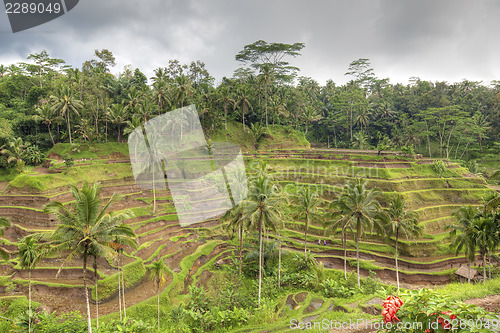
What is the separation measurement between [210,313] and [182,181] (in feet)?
88.3

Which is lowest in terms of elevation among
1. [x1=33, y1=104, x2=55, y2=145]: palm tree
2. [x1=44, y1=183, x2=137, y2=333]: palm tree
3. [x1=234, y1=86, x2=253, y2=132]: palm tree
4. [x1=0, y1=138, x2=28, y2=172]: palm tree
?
[x1=44, y1=183, x2=137, y2=333]: palm tree

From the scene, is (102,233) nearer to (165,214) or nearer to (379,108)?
(165,214)

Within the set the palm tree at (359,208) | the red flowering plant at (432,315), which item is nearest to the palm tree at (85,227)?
the red flowering plant at (432,315)

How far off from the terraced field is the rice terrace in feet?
0.64

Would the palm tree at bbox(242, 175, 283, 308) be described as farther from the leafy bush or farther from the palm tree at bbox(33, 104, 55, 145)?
the palm tree at bbox(33, 104, 55, 145)

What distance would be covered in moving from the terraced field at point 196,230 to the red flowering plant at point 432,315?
18261 mm

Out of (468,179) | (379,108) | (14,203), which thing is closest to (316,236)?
(468,179)

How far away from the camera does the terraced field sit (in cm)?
2322

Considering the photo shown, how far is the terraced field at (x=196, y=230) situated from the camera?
2322 cm

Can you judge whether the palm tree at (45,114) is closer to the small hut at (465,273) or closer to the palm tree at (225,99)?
the palm tree at (225,99)

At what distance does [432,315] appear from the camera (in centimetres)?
505

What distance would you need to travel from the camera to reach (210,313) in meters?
20.2

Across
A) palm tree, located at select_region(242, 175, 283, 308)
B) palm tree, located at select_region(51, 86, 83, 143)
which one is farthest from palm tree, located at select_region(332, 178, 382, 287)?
palm tree, located at select_region(51, 86, 83, 143)

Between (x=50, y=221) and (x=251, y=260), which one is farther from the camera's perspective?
(x=251, y=260)
